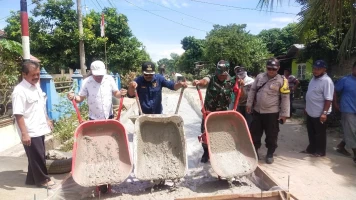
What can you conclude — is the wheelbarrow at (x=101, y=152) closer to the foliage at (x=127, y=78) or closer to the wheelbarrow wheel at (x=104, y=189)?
the wheelbarrow wheel at (x=104, y=189)

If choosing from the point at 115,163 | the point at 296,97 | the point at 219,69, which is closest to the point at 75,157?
the point at 115,163

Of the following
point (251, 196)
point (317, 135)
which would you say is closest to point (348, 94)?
point (317, 135)

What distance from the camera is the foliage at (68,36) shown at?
1466 centimetres

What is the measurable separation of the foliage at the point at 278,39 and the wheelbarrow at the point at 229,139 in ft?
89.1

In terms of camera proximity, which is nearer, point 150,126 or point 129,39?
point 150,126

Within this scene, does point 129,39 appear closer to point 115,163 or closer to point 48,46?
point 48,46

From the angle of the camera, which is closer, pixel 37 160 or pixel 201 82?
pixel 37 160

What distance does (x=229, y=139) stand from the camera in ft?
11.3

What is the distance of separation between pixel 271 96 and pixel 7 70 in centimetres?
596

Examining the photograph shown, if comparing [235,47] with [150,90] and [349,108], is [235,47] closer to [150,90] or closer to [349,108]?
[349,108]

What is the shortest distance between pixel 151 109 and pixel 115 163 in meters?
0.90

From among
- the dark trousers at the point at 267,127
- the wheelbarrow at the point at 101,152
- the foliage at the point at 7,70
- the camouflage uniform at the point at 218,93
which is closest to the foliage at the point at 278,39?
the foliage at the point at 7,70

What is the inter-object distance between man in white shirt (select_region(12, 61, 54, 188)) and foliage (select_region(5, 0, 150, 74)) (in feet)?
37.4

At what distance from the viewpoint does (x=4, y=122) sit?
595cm
